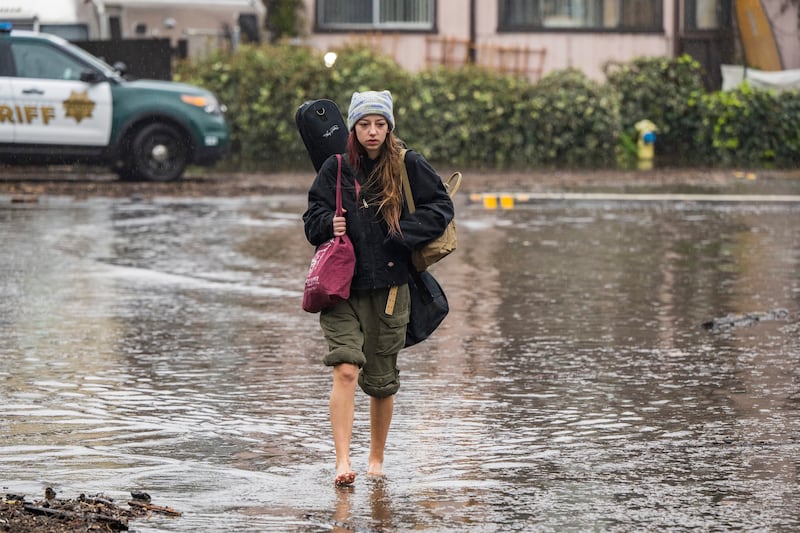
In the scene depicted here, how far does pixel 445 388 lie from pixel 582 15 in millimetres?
21578

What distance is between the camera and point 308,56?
2589 centimetres

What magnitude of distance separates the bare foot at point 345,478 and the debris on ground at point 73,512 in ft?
2.49

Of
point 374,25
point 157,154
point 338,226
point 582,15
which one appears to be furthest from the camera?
point 582,15

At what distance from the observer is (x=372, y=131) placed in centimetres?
691

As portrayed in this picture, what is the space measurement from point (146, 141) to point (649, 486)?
1596cm

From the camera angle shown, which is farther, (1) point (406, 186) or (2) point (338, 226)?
(1) point (406, 186)

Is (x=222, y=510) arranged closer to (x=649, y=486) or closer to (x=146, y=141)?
(x=649, y=486)

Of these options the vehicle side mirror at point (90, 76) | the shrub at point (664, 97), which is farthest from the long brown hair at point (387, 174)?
the shrub at point (664, 97)

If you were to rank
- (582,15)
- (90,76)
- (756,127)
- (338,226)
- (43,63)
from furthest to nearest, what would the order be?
(582,15) → (756,127) → (43,63) → (90,76) → (338,226)

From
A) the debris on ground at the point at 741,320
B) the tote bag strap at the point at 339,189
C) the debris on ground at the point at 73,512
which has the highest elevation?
the tote bag strap at the point at 339,189


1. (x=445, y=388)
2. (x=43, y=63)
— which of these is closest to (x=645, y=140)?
(x=43, y=63)

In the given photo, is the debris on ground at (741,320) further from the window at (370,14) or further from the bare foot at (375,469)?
the window at (370,14)

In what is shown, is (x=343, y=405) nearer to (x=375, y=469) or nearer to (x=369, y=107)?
(x=375, y=469)

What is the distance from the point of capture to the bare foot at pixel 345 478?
673 centimetres
